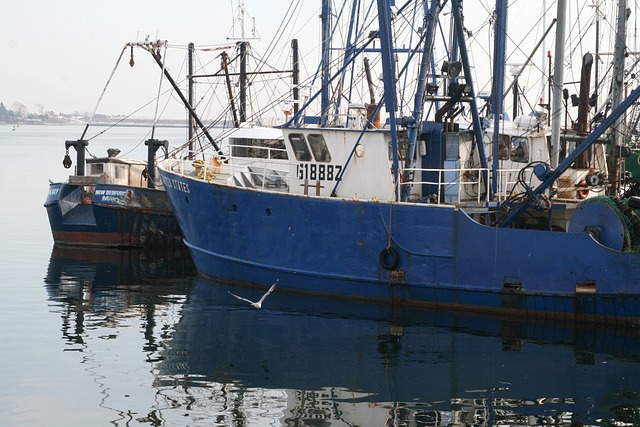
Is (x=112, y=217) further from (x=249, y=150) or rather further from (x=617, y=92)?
(x=617, y=92)

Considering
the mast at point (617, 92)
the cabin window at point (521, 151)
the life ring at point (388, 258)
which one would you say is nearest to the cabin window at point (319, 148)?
the life ring at point (388, 258)

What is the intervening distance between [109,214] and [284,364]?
14.0 m

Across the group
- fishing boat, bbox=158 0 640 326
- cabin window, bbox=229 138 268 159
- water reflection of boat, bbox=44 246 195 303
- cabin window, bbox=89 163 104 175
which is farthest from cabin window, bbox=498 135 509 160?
cabin window, bbox=89 163 104 175

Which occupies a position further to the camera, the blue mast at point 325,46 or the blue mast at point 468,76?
the blue mast at point 325,46

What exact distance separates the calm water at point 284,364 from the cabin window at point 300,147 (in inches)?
122

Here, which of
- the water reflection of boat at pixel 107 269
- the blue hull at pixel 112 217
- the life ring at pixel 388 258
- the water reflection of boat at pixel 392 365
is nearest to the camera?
the water reflection of boat at pixel 392 365

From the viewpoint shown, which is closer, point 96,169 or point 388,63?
point 388,63

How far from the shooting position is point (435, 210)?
19.5 meters

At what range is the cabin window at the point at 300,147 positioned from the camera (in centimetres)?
2156

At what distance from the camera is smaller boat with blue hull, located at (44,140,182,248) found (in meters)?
28.6

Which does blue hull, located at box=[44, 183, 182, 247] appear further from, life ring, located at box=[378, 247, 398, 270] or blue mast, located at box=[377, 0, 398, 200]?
blue mast, located at box=[377, 0, 398, 200]

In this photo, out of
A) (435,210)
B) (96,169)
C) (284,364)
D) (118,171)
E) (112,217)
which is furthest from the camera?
(118,171)

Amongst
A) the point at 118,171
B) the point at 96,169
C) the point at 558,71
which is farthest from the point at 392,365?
the point at 96,169

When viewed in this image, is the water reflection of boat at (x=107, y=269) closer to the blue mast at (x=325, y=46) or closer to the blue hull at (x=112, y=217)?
the blue hull at (x=112, y=217)
